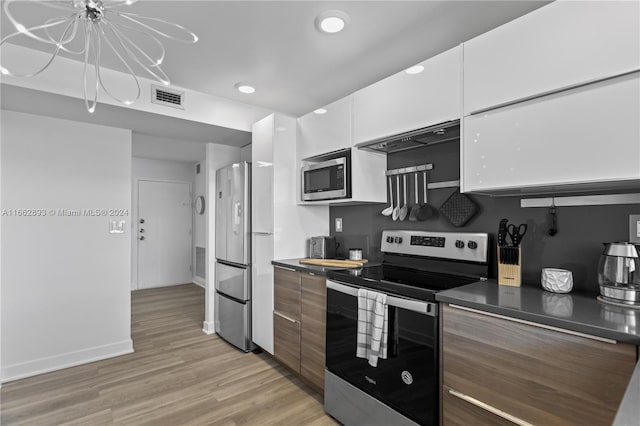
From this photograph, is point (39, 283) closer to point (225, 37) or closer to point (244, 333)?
point (244, 333)

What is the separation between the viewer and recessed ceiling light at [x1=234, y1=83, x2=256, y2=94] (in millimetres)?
2709

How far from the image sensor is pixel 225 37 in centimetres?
A: 200

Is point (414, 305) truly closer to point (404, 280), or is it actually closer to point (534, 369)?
point (404, 280)

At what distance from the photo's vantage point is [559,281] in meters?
1.48

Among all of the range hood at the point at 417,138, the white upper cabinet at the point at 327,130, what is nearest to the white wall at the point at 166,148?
the white upper cabinet at the point at 327,130

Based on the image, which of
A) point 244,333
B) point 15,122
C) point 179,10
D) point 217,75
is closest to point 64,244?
point 15,122

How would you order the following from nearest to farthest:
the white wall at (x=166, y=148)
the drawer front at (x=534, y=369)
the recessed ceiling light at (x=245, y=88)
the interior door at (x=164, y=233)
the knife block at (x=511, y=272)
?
the drawer front at (x=534, y=369) < the knife block at (x=511, y=272) < the recessed ceiling light at (x=245, y=88) < the white wall at (x=166, y=148) < the interior door at (x=164, y=233)

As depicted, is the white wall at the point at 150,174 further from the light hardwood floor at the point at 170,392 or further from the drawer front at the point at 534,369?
the drawer front at the point at 534,369

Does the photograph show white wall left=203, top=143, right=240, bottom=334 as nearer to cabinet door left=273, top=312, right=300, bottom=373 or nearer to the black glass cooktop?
cabinet door left=273, top=312, right=300, bottom=373

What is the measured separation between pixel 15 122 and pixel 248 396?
9.44ft

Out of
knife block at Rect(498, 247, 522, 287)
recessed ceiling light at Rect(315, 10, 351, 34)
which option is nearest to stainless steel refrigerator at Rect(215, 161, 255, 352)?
recessed ceiling light at Rect(315, 10, 351, 34)

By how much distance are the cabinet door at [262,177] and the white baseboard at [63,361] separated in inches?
66.7

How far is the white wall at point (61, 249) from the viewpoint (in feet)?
8.40

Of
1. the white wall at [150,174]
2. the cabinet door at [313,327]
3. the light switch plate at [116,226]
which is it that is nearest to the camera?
the cabinet door at [313,327]
